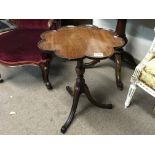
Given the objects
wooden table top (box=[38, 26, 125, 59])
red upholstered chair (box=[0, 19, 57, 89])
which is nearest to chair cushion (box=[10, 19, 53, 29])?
red upholstered chair (box=[0, 19, 57, 89])

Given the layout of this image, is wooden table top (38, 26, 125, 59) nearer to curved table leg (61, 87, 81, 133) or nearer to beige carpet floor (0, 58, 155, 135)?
curved table leg (61, 87, 81, 133)

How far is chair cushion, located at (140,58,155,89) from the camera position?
64.4 inches

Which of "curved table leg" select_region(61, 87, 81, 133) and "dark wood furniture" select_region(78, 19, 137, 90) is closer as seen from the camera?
"curved table leg" select_region(61, 87, 81, 133)

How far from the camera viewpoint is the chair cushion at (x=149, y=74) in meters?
1.64

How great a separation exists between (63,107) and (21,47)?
68 cm

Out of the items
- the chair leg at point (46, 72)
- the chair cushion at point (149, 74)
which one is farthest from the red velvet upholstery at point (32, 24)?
the chair cushion at point (149, 74)

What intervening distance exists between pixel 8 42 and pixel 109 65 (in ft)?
3.92

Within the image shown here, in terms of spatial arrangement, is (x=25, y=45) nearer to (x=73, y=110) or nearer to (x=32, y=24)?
(x=32, y=24)

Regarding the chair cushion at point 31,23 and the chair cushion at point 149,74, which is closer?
the chair cushion at point 149,74

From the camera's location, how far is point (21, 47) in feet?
6.66

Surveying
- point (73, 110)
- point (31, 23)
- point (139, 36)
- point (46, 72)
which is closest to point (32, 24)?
point (31, 23)

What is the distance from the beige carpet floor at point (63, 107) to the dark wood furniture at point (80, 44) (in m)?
0.10

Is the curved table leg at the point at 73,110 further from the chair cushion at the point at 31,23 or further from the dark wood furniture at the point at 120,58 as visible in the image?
the chair cushion at the point at 31,23
